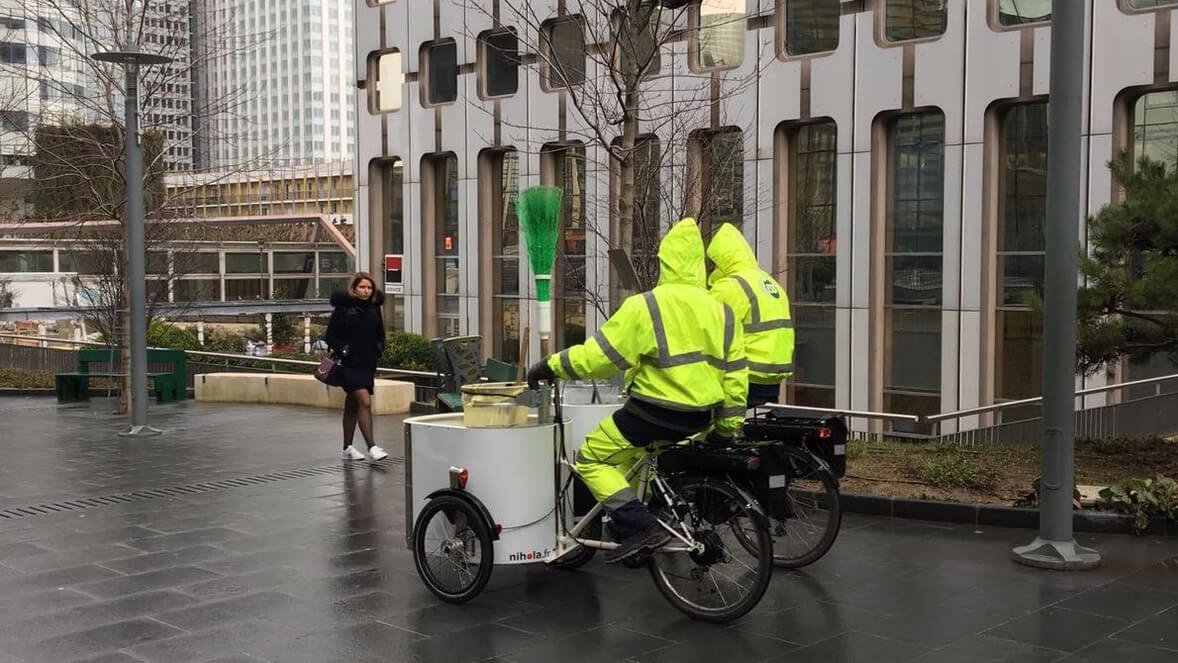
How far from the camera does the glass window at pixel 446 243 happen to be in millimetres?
29094

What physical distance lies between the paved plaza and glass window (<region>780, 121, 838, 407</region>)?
12841 mm

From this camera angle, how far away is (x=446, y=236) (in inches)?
1156

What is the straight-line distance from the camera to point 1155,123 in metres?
18.1

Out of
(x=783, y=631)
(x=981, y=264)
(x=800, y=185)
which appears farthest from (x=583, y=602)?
(x=800, y=185)

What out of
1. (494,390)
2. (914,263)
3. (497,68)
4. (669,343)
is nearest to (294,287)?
(497,68)

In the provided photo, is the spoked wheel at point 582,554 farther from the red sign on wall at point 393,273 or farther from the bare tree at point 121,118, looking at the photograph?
the red sign on wall at point 393,273

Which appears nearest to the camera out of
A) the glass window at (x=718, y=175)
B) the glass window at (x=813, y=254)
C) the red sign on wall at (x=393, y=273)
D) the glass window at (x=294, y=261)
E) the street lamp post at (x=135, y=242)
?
the street lamp post at (x=135, y=242)

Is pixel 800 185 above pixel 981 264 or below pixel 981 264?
above

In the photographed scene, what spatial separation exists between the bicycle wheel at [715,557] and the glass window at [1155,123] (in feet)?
45.1

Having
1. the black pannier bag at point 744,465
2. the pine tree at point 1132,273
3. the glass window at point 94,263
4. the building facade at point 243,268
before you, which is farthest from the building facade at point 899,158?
the building facade at point 243,268

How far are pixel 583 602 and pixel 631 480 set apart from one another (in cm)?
76

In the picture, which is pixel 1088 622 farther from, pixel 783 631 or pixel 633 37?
pixel 633 37

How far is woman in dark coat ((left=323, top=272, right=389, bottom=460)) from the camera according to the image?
12086 mm

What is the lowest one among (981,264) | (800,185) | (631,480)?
(631,480)
